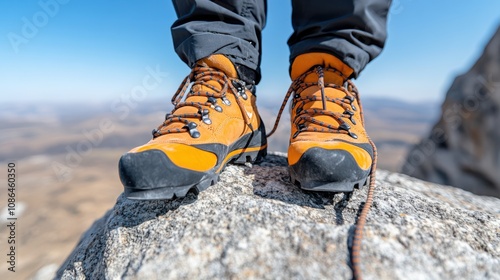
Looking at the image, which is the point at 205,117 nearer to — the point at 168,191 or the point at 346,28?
the point at 168,191

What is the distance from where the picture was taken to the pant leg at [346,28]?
115cm

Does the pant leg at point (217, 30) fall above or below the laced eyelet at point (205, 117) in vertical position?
above

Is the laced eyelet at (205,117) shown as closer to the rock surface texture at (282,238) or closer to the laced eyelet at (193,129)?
the laced eyelet at (193,129)

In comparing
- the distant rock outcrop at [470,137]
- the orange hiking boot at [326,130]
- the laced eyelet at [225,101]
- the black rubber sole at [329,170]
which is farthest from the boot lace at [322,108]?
the distant rock outcrop at [470,137]

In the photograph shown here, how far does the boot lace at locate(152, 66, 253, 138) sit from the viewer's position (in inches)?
40.5

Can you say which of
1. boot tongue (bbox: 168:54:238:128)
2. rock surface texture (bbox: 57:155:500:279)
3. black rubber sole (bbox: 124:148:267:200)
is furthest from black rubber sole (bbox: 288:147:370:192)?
boot tongue (bbox: 168:54:238:128)

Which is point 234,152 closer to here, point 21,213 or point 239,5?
point 239,5

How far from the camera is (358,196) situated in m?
1.01

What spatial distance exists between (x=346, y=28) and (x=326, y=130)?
18.8 inches

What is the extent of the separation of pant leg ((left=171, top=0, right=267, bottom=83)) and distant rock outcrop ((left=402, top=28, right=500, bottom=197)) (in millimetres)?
5971

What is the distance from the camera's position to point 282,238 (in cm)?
75

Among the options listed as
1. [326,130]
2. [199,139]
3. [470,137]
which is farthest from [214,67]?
[470,137]

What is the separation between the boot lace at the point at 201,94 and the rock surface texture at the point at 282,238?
0.26m

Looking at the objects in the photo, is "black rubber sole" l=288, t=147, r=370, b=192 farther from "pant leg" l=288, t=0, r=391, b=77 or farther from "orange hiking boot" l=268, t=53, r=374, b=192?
"pant leg" l=288, t=0, r=391, b=77
